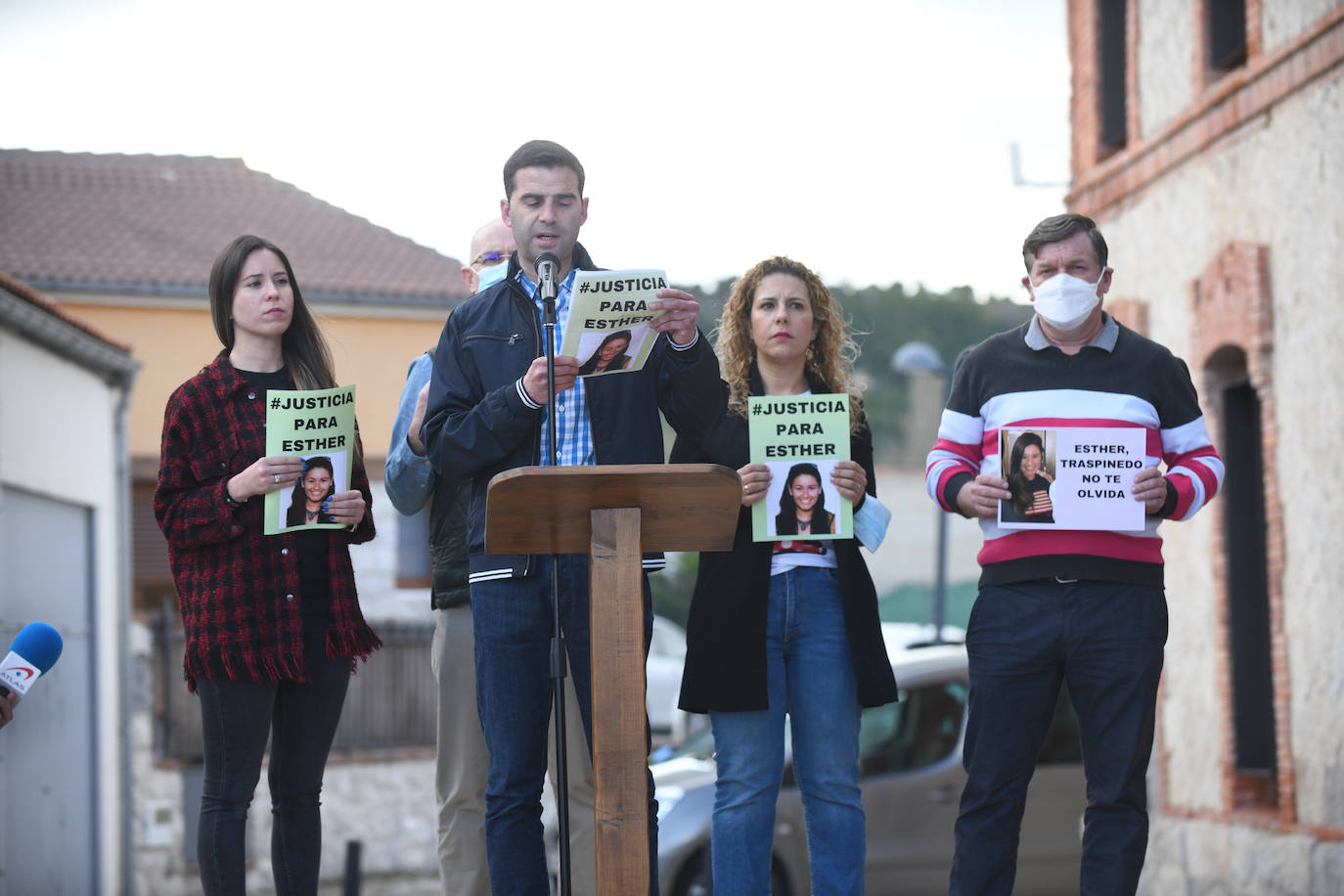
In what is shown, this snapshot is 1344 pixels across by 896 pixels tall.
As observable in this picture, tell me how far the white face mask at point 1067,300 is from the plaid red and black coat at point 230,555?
2.15m

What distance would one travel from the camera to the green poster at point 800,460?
4.67m

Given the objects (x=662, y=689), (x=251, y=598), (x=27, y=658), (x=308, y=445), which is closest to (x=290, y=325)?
(x=308, y=445)

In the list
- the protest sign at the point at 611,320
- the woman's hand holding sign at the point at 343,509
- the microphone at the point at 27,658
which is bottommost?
the microphone at the point at 27,658

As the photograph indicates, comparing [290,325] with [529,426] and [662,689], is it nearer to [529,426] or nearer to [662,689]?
[529,426]

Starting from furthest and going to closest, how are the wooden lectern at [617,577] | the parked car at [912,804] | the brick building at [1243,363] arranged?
the parked car at [912,804] → the brick building at [1243,363] → the wooden lectern at [617,577]

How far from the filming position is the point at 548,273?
149 inches

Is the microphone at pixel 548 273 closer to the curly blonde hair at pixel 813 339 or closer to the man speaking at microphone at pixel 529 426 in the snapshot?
the man speaking at microphone at pixel 529 426

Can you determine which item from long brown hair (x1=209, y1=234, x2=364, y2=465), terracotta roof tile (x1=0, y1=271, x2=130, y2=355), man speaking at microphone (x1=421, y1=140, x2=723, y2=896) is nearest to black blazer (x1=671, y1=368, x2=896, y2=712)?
man speaking at microphone (x1=421, y1=140, x2=723, y2=896)

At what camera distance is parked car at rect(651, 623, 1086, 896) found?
9258mm

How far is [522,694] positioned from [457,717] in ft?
3.43

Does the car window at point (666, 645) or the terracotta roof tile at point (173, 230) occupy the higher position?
the terracotta roof tile at point (173, 230)

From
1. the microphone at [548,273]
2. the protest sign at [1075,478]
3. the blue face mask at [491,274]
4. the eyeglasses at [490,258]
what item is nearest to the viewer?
the microphone at [548,273]

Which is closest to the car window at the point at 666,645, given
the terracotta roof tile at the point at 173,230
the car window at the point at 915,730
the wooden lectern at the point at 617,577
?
the terracotta roof tile at the point at 173,230

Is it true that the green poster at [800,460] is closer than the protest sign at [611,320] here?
No
